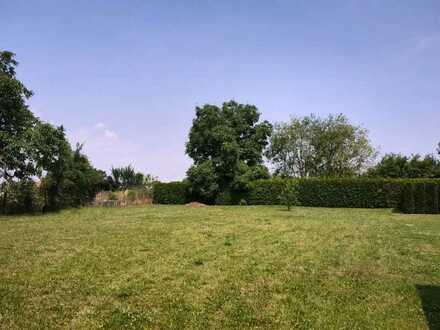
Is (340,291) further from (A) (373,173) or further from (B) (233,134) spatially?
(A) (373,173)

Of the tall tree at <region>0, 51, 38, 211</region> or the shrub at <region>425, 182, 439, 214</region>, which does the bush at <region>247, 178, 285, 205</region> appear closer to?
the shrub at <region>425, 182, 439, 214</region>

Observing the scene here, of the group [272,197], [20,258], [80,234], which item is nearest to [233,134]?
[272,197]

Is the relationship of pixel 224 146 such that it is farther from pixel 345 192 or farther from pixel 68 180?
pixel 68 180

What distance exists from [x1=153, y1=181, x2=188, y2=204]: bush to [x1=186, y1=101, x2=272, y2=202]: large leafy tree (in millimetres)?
2155

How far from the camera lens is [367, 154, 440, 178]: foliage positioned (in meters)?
51.6

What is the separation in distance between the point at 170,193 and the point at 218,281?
37.3m

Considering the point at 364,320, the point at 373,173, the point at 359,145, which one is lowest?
the point at 364,320

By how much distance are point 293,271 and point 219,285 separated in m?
2.26

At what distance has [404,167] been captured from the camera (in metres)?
53.2

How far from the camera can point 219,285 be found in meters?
8.86

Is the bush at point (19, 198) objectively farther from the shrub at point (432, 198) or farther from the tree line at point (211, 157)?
the shrub at point (432, 198)

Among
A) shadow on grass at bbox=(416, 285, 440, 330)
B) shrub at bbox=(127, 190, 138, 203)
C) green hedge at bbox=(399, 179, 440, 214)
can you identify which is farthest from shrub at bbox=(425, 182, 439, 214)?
shrub at bbox=(127, 190, 138, 203)

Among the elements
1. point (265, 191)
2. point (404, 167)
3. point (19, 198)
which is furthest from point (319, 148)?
point (19, 198)

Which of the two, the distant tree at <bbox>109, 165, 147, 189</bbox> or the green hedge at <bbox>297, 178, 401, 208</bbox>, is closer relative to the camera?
the green hedge at <bbox>297, 178, 401, 208</bbox>
